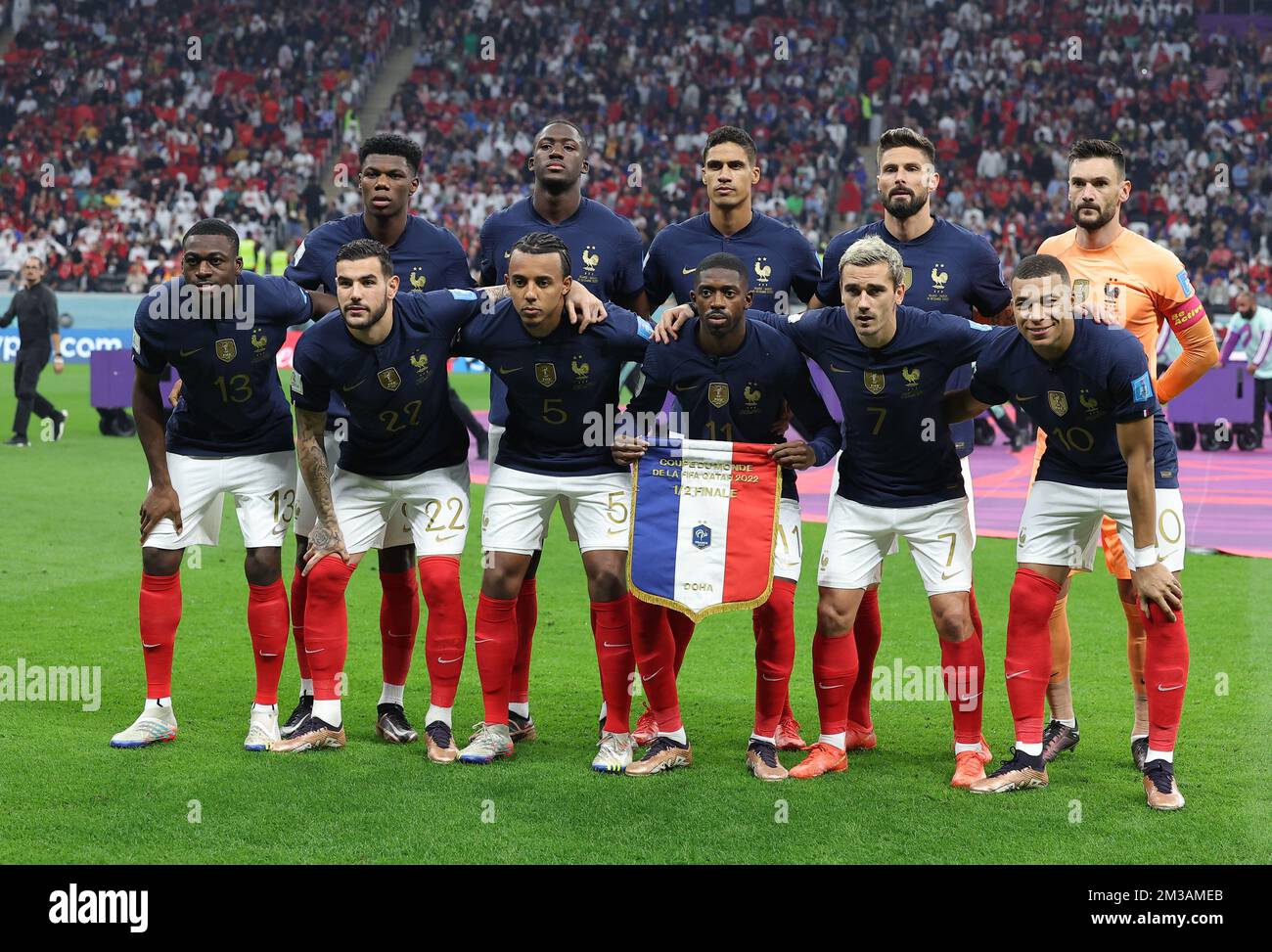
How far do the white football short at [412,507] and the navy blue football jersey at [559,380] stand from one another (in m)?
0.27

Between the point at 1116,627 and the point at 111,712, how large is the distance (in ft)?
17.9

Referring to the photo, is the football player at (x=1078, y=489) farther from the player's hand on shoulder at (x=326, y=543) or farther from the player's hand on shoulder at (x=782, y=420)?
the player's hand on shoulder at (x=326, y=543)

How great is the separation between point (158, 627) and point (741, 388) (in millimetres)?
2665

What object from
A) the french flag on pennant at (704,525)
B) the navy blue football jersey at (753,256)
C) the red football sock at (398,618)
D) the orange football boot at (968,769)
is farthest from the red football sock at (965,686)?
the red football sock at (398,618)

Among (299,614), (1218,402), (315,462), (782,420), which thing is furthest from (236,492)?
(1218,402)

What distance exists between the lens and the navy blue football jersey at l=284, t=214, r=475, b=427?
657 cm

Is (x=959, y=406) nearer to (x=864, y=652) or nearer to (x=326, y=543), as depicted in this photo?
(x=864, y=652)

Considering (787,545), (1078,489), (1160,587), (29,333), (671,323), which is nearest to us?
(1160,587)

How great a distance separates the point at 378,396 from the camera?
595 centimetres

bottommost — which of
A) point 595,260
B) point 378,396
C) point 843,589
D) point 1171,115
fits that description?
point 843,589

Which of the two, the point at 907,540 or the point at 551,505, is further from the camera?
the point at 551,505

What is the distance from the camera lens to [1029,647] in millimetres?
5621

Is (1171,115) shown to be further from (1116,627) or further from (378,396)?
(378,396)
